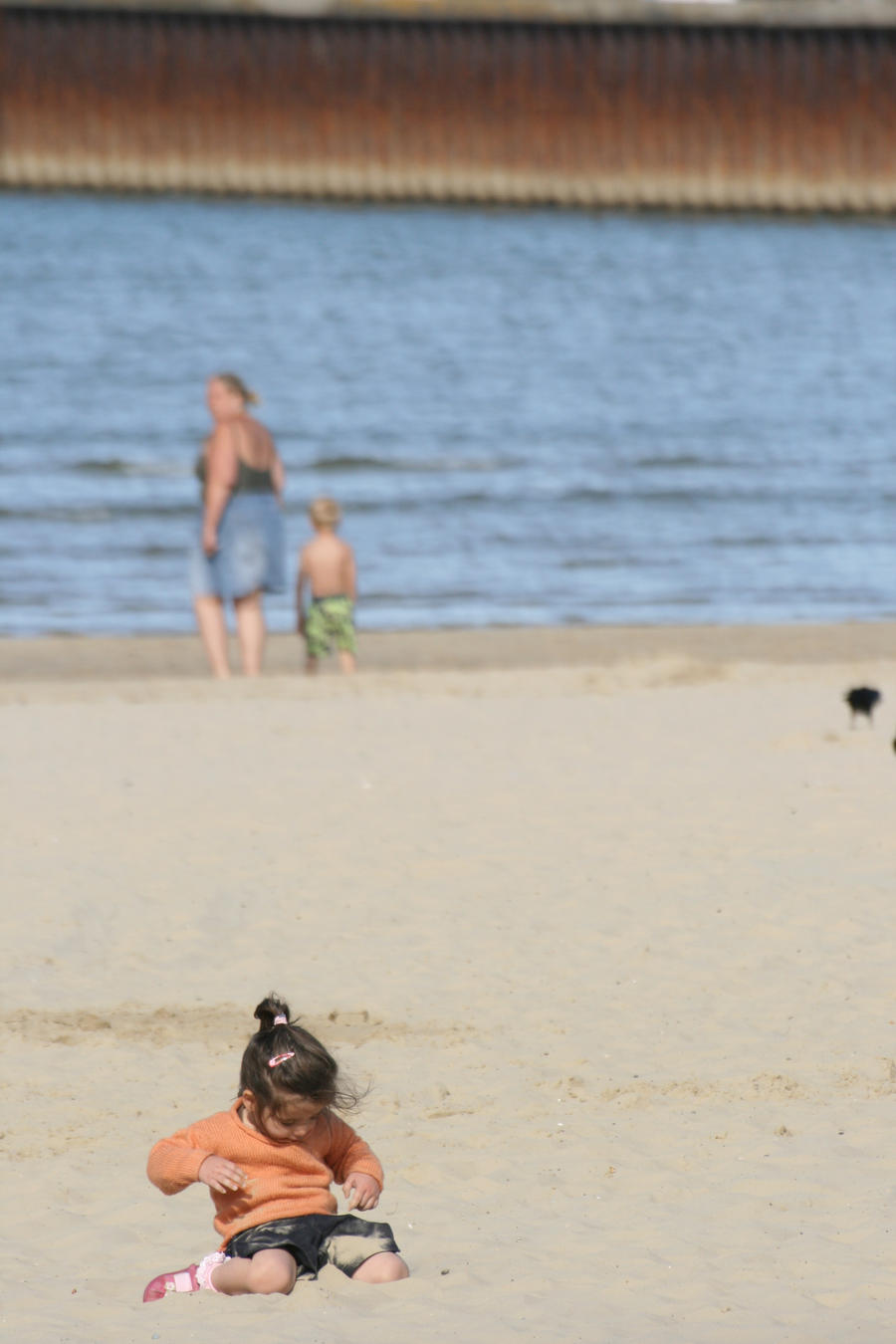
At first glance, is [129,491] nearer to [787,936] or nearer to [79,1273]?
[787,936]

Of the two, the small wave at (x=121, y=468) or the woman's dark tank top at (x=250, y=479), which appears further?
the small wave at (x=121, y=468)

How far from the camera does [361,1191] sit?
320 cm

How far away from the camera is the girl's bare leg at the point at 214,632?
30.1 feet

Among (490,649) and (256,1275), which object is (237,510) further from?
(256,1275)

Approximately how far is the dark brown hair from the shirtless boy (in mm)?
5844

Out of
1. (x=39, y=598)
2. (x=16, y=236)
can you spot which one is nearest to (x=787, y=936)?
(x=39, y=598)

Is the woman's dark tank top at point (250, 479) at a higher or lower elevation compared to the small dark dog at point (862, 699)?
higher

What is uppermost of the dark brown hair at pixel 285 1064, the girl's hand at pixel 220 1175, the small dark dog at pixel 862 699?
the small dark dog at pixel 862 699

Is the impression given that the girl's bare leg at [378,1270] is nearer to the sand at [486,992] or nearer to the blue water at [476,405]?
the sand at [486,992]

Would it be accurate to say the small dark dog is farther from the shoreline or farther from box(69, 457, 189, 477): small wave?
box(69, 457, 189, 477): small wave

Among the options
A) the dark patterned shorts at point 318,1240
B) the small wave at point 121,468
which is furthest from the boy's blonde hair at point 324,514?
the small wave at point 121,468

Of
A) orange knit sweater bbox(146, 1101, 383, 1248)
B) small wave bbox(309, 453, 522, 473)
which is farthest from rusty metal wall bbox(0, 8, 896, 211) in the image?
orange knit sweater bbox(146, 1101, 383, 1248)

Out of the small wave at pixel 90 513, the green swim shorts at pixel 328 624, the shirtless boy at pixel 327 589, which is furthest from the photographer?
the small wave at pixel 90 513

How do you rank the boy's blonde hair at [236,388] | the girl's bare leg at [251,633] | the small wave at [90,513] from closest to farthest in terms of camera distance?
the boy's blonde hair at [236,388] < the girl's bare leg at [251,633] < the small wave at [90,513]
